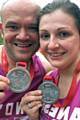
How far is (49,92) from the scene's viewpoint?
7.40 feet

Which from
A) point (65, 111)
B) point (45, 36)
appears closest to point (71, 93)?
point (65, 111)

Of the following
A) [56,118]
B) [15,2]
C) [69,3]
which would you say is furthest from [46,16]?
[56,118]

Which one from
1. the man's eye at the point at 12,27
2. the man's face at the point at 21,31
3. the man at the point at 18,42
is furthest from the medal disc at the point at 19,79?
the man's eye at the point at 12,27

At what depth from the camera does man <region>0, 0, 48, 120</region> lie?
2445 millimetres

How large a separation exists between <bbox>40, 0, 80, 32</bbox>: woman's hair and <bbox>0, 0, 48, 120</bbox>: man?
20 cm

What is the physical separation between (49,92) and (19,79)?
25cm

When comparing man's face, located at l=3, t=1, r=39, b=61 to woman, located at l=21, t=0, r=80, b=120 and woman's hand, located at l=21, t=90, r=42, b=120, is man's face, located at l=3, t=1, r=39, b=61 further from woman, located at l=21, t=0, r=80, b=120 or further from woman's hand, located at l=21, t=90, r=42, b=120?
woman's hand, located at l=21, t=90, r=42, b=120

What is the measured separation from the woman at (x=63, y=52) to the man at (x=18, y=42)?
22 cm

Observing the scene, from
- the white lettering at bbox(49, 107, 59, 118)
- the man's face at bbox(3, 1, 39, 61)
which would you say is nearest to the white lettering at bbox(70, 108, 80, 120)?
the white lettering at bbox(49, 107, 59, 118)

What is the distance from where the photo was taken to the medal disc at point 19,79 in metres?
2.32

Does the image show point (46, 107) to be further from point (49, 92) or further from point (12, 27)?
point (12, 27)

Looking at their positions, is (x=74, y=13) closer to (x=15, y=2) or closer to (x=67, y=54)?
(x=67, y=54)

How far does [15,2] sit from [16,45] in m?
0.34

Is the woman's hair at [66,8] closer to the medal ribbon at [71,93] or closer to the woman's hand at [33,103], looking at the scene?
the medal ribbon at [71,93]
